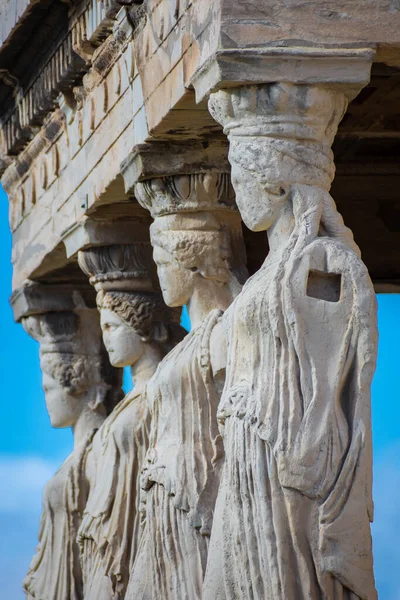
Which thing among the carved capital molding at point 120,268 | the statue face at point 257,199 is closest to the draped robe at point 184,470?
the statue face at point 257,199

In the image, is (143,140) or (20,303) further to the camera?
(20,303)

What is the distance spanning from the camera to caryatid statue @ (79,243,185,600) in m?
10.2

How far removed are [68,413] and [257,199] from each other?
4225 millimetres

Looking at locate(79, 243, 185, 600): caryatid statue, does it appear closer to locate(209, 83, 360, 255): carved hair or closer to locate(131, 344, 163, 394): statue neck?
locate(131, 344, 163, 394): statue neck

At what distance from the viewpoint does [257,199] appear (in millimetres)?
7754

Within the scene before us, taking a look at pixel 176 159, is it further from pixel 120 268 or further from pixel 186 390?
pixel 120 268

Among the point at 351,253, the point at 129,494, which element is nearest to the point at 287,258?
the point at 351,253

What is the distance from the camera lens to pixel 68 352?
38.8ft

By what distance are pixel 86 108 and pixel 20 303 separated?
1.99m

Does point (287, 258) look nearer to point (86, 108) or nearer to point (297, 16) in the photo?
point (297, 16)

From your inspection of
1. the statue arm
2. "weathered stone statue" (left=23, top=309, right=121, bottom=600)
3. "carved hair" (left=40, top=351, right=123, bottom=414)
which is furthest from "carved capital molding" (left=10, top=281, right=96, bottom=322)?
the statue arm

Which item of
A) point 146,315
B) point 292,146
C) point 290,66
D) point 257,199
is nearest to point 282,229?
point 257,199

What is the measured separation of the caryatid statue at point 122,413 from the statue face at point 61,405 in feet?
3.09

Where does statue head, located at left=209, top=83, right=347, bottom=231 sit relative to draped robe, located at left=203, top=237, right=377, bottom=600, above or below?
above
